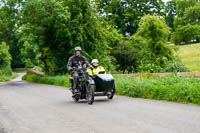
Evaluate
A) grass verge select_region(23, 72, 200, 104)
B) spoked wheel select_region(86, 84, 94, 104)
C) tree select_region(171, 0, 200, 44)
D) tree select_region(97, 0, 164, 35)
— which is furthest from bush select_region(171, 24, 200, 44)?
spoked wheel select_region(86, 84, 94, 104)

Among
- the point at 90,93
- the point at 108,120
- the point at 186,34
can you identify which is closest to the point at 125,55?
the point at 90,93

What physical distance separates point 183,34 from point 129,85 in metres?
58.4

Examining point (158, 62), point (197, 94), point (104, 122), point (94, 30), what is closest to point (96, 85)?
point (197, 94)

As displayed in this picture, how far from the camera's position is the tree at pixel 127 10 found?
188 ft

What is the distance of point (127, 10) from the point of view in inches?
2287

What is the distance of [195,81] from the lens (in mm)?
12266

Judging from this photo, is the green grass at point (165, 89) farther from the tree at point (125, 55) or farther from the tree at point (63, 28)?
the tree at point (125, 55)

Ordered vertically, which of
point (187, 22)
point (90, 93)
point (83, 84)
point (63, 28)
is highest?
point (187, 22)

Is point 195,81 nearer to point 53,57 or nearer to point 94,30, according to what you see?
point 94,30

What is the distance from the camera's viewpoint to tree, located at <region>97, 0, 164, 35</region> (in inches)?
2259

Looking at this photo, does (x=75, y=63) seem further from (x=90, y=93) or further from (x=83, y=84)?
(x=90, y=93)

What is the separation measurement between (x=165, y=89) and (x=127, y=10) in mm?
47273

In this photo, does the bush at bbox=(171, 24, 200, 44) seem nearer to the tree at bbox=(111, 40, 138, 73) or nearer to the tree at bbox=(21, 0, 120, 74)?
the tree at bbox=(111, 40, 138, 73)

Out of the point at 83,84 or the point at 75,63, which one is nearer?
the point at 83,84
